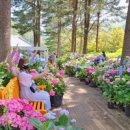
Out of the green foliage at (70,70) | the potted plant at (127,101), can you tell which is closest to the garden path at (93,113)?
the potted plant at (127,101)

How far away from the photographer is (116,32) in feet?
141

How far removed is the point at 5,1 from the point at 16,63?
405 centimetres

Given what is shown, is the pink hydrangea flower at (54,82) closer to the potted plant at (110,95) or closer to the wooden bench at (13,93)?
the potted plant at (110,95)

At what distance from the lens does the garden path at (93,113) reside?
5719mm

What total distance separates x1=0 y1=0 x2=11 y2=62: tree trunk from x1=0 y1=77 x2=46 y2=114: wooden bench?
3.74 m

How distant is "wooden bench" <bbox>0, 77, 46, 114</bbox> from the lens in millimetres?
4334

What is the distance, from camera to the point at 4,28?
30.1 ft

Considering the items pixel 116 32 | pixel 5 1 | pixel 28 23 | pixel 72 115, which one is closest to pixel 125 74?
pixel 72 115

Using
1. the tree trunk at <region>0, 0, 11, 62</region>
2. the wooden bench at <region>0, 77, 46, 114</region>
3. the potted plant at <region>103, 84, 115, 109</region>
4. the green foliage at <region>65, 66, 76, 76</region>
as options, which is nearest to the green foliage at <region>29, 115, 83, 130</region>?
the wooden bench at <region>0, 77, 46, 114</region>

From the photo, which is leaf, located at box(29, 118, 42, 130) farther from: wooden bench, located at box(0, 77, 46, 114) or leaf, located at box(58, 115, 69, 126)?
wooden bench, located at box(0, 77, 46, 114)

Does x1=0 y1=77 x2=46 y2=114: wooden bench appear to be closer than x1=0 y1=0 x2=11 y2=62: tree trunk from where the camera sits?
Yes

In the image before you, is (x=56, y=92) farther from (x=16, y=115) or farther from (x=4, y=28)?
(x=16, y=115)

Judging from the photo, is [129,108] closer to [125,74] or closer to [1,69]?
[125,74]

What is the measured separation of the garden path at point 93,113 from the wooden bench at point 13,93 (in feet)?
2.69
